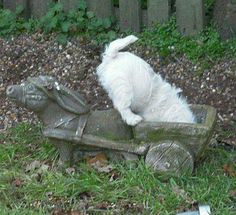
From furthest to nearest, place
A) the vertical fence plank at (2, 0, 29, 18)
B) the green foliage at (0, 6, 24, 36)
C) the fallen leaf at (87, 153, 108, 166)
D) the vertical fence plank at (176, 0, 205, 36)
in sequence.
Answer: the vertical fence plank at (2, 0, 29, 18) → the green foliage at (0, 6, 24, 36) → the vertical fence plank at (176, 0, 205, 36) → the fallen leaf at (87, 153, 108, 166)

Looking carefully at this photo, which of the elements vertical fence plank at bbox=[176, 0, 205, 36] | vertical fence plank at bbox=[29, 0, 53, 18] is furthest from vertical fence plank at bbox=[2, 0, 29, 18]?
vertical fence plank at bbox=[176, 0, 205, 36]

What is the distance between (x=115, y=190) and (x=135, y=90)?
2.00 feet

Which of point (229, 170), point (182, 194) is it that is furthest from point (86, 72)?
point (182, 194)

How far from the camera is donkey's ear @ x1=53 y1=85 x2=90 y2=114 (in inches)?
209

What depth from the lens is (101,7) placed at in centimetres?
732

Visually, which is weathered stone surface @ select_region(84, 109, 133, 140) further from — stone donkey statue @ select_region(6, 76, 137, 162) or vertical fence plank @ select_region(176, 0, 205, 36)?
vertical fence plank @ select_region(176, 0, 205, 36)

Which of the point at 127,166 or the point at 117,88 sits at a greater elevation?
the point at 117,88

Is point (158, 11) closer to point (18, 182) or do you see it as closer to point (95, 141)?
point (95, 141)

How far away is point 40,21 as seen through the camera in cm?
745

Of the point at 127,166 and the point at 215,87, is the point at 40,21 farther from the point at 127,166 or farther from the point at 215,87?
the point at 127,166

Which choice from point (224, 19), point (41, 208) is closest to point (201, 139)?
point (41, 208)

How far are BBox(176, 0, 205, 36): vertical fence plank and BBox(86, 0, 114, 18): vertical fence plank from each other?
59 cm

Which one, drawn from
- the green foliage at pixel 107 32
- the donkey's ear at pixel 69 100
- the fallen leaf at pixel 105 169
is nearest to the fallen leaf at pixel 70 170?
the fallen leaf at pixel 105 169

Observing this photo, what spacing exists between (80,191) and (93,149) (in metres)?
0.33
